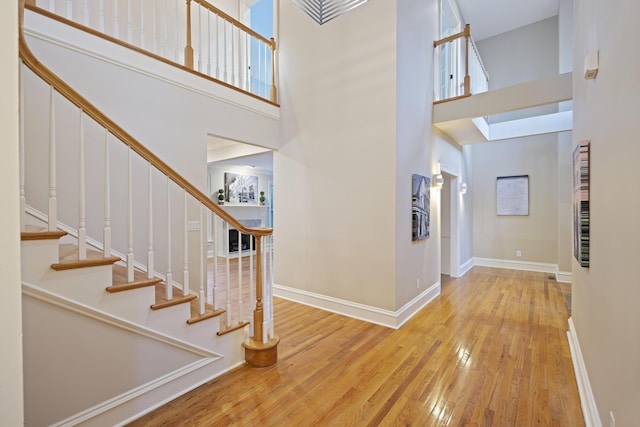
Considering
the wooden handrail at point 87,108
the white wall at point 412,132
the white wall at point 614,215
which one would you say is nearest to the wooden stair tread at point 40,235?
the wooden handrail at point 87,108

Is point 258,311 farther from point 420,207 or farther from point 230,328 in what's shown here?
point 420,207

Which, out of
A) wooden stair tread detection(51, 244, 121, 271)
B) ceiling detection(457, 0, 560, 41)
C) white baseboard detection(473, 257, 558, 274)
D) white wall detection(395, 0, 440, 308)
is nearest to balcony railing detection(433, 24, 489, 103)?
white wall detection(395, 0, 440, 308)

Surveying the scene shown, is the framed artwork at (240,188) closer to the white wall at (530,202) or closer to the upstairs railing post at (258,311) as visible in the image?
the upstairs railing post at (258,311)

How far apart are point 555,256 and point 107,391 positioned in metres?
7.59

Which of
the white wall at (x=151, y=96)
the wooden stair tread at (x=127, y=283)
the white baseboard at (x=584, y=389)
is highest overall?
the white wall at (x=151, y=96)

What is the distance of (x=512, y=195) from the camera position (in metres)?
6.37

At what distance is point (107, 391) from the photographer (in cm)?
178

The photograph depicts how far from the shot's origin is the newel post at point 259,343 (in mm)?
2486

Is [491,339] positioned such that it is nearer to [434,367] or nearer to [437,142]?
[434,367]

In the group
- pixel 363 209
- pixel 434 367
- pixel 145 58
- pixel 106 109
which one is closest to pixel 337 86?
pixel 363 209

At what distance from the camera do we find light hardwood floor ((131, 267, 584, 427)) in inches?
75.8

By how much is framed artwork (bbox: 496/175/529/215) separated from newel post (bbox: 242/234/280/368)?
6141 mm

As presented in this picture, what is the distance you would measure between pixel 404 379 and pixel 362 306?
1.28 m

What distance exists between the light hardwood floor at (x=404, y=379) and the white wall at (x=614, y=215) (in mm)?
482
